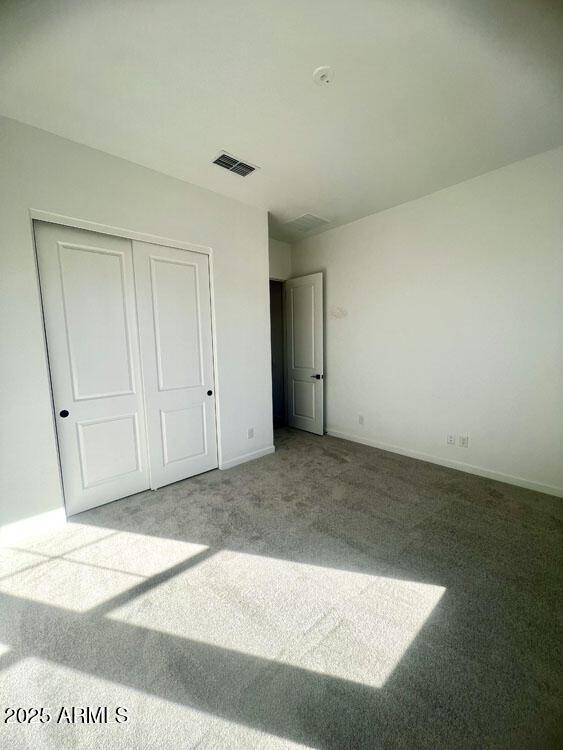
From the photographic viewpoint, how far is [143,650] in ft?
4.45

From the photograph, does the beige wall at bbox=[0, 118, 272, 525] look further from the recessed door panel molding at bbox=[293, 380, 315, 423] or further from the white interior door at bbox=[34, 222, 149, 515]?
the recessed door panel molding at bbox=[293, 380, 315, 423]

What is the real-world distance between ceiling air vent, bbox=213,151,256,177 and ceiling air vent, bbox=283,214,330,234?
1143 mm

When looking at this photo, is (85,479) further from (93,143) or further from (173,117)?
(173,117)

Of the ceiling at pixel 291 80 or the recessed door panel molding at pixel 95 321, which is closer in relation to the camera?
the ceiling at pixel 291 80

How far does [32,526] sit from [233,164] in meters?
3.33

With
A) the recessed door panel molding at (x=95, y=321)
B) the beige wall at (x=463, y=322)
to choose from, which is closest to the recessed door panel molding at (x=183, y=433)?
the recessed door panel molding at (x=95, y=321)

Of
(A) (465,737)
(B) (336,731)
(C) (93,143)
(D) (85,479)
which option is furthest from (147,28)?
(A) (465,737)

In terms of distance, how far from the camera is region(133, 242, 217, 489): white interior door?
2.73 m

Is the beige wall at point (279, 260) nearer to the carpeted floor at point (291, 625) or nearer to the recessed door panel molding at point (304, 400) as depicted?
the recessed door panel molding at point (304, 400)

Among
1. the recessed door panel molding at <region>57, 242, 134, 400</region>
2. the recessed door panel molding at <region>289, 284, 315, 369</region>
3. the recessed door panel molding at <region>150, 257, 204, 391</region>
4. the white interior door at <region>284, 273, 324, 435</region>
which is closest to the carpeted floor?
the recessed door panel molding at <region>57, 242, 134, 400</region>

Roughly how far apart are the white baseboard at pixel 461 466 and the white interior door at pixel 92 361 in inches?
108

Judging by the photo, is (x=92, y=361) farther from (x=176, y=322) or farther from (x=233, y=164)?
(x=233, y=164)

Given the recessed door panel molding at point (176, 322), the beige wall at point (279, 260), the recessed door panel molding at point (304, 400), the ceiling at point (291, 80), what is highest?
the ceiling at point (291, 80)

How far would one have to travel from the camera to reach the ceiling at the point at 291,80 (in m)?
1.43
